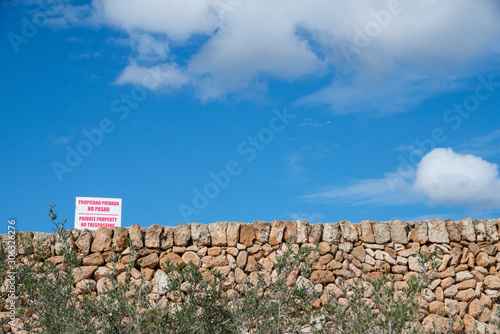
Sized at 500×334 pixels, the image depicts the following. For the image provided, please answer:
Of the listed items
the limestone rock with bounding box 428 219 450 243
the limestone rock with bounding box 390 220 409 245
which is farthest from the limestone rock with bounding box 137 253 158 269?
the limestone rock with bounding box 428 219 450 243

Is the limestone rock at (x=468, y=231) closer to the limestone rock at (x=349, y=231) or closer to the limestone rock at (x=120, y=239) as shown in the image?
the limestone rock at (x=349, y=231)

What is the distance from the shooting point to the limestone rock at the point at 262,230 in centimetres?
730

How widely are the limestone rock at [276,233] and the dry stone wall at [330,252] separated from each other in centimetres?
2

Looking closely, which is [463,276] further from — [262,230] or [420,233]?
[262,230]

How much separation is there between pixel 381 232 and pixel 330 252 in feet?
3.05

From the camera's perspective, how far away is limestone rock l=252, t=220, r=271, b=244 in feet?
23.9

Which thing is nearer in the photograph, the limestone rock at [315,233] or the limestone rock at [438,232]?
the limestone rock at [315,233]

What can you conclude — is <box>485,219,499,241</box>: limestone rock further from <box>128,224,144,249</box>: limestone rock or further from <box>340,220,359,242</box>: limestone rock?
<box>128,224,144,249</box>: limestone rock

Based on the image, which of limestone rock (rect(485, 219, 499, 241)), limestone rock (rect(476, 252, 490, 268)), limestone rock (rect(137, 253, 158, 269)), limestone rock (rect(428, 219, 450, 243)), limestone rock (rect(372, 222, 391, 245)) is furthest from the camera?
limestone rock (rect(485, 219, 499, 241))

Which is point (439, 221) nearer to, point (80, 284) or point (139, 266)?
point (139, 266)

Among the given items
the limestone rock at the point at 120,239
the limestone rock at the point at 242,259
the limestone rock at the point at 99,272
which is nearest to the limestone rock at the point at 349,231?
the limestone rock at the point at 242,259

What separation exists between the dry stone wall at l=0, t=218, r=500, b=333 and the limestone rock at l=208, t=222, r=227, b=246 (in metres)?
0.02

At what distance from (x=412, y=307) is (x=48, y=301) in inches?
129

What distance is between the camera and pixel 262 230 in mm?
7320
